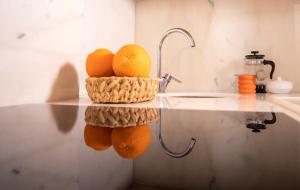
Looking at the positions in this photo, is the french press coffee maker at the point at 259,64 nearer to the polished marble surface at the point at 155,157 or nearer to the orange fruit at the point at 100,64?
the orange fruit at the point at 100,64

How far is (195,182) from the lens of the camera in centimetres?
20

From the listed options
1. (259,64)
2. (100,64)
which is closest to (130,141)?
(100,64)

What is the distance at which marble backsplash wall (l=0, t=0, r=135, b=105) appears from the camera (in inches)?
25.6

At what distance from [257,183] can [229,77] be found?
141 centimetres

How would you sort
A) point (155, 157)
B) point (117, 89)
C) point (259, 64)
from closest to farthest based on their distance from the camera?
point (155, 157) < point (117, 89) < point (259, 64)

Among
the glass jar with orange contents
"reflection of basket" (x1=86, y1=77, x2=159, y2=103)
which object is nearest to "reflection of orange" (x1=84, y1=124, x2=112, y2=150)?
"reflection of basket" (x1=86, y1=77, x2=159, y2=103)

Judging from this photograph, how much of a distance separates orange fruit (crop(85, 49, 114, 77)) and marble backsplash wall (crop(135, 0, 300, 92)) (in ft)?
2.76

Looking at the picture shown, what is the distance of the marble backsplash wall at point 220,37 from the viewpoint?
1438mm

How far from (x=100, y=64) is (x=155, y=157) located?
22.9 inches

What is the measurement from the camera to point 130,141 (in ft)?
1.01

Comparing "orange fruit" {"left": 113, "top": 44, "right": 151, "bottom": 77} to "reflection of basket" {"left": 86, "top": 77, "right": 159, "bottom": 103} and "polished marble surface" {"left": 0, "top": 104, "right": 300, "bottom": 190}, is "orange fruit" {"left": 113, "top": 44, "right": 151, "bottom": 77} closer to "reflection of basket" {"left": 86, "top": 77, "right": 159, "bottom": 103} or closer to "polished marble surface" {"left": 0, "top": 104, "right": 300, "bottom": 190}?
"reflection of basket" {"left": 86, "top": 77, "right": 159, "bottom": 103}

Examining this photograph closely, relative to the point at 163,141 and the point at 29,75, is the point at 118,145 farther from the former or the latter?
the point at 29,75

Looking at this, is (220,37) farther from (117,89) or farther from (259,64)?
(117,89)

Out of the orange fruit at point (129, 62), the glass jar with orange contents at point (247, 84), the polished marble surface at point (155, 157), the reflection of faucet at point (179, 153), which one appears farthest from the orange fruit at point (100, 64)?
the glass jar with orange contents at point (247, 84)
